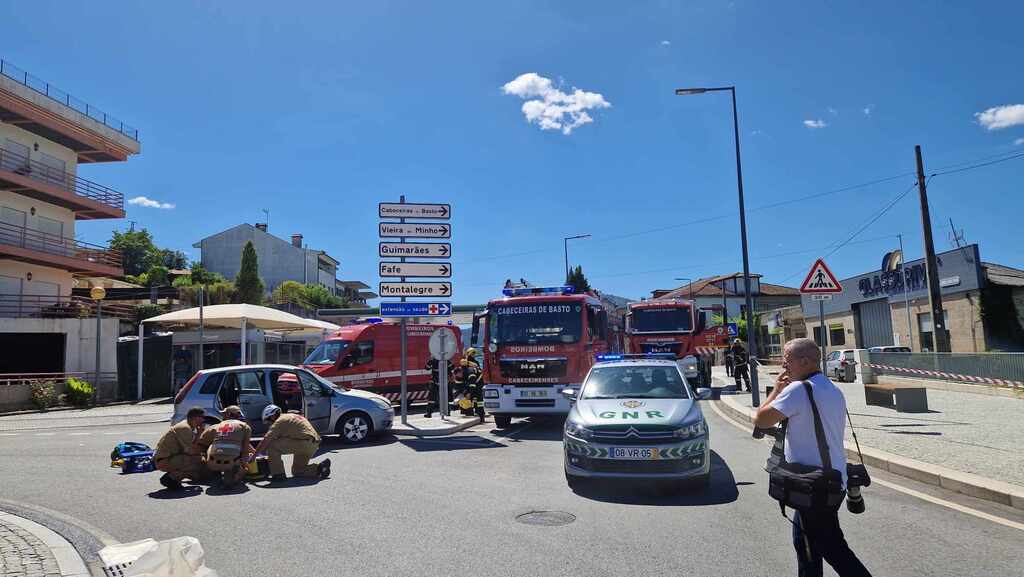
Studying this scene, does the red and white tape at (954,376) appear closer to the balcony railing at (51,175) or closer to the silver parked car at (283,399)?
the silver parked car at (283,399)

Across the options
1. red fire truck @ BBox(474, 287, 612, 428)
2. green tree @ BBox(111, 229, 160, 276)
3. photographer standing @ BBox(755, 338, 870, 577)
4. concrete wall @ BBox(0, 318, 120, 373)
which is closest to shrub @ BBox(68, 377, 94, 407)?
concrete wall @ BBox(0, 318, 120, 373)

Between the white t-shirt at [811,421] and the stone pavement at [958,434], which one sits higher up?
the white t-shirt at [811,421]

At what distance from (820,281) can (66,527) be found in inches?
502

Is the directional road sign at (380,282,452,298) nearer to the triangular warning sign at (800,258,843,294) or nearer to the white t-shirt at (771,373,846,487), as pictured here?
the triangular warning sign at (800,258,843,294)

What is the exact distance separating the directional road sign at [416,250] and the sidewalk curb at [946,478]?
9.46 meters

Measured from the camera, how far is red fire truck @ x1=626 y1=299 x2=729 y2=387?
72.6 ft

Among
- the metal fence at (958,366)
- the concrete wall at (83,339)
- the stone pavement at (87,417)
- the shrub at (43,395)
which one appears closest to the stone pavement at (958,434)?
the metal fence at (958,366)

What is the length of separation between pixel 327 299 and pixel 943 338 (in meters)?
60.5

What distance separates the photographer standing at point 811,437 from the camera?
366cm

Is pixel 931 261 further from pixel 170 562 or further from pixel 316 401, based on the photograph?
pixel 170 562

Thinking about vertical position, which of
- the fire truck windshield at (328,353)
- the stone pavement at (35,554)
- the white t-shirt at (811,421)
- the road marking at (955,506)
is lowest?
the road marking at (955,506)

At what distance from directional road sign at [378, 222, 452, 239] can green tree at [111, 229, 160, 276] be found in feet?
239

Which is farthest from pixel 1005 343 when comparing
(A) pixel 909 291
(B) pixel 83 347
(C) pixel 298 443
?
(B) pixel 83 347

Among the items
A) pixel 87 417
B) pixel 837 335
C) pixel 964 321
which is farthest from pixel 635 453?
pixel 837 335
